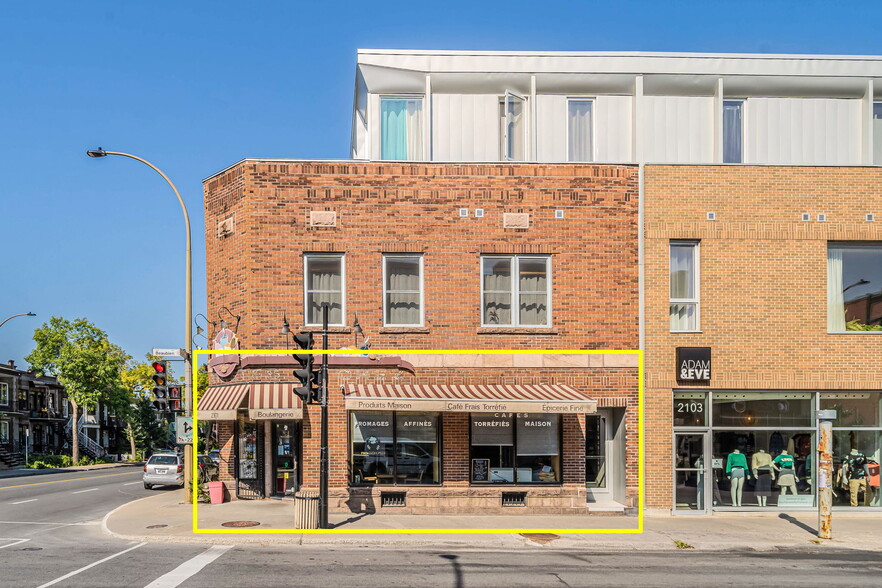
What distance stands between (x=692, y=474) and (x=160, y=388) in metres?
13.4

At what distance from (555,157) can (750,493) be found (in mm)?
10053

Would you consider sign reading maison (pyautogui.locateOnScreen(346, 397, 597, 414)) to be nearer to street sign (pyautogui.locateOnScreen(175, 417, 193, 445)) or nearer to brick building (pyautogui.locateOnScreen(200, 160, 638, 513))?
brick building (pyautogui.locateOnScreen(200, 160, 638, 513))

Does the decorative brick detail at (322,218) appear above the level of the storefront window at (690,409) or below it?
above

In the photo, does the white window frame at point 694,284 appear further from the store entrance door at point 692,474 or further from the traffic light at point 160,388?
the traffic light at point 160,388

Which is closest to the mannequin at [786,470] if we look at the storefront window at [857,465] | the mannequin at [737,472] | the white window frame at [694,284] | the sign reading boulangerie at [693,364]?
the mannequin at [737,472]

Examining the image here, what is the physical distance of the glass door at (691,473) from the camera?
1994 centimetres

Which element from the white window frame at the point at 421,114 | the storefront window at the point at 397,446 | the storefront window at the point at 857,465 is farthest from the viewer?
the white window frame at the point at 421,114

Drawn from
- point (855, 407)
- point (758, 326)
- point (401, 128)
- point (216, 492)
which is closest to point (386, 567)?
point (216, 492)

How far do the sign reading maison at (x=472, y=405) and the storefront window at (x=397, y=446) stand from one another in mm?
1565

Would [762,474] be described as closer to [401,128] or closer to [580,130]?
[580,130]

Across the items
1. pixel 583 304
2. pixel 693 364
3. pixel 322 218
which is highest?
pixel 322 218

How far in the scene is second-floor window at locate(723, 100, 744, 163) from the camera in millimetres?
22516

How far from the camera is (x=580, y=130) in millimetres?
22594

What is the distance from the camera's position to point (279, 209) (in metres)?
19.9
